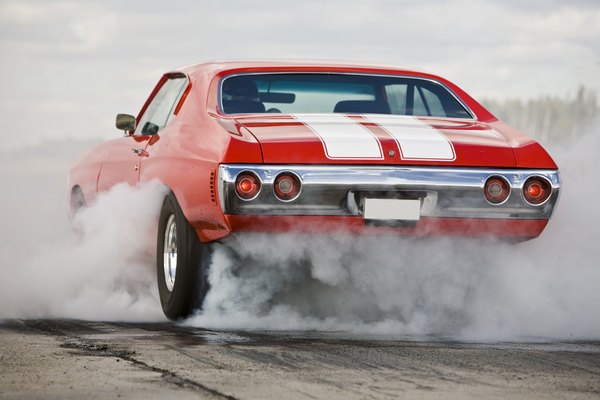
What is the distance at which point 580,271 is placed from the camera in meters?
7.69

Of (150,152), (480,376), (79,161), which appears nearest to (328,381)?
(480,376)

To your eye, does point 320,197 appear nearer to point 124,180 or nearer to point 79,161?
point 124,180

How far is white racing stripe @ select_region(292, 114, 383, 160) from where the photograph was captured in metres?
6.97

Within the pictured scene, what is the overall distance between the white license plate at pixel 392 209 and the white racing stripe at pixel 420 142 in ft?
0.71

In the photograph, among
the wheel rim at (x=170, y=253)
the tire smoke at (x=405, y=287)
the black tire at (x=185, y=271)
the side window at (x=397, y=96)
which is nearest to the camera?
the tire smoke at (x=405, y=287)

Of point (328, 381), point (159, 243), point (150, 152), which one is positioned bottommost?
point (328, 381)

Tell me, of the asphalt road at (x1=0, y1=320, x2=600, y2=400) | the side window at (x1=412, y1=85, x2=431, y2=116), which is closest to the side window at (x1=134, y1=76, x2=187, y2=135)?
the side window at (x1=412, y1=85, x2=431, y2=116)

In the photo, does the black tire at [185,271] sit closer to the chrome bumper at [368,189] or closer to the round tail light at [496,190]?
the chrome bumper at [368,189]

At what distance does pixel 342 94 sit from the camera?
8336 millimetres

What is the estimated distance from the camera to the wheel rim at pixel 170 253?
7.71 metres

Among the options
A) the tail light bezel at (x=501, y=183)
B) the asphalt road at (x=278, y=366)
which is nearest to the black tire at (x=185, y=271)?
the asphalt road at (x=278, y=366)

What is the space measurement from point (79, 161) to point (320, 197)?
12.2 ft

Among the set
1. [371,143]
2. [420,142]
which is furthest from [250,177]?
[420,142]

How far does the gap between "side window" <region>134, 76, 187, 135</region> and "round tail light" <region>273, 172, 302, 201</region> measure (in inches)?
62.4
